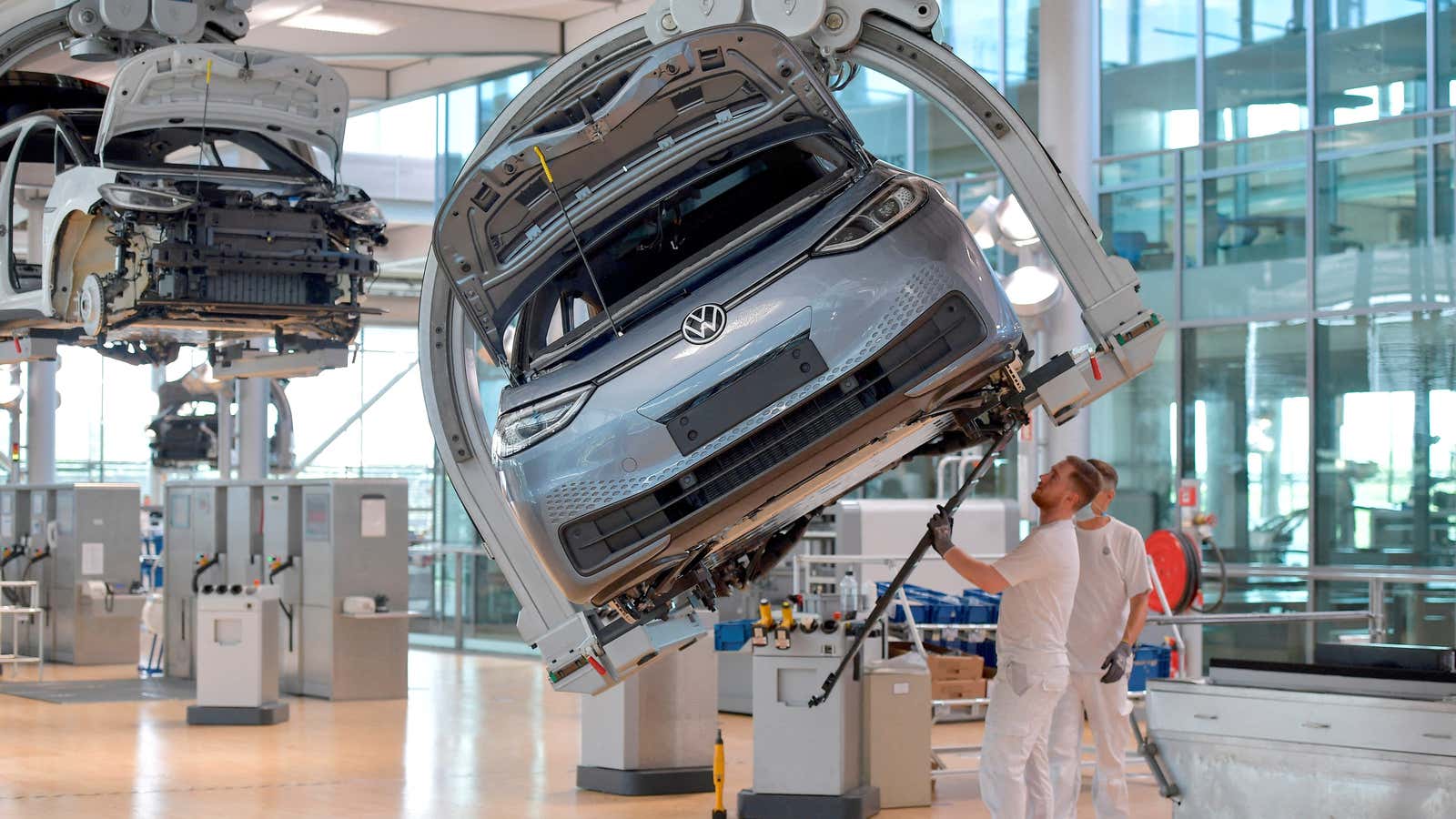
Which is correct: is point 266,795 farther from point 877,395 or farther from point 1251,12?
point 1251,12

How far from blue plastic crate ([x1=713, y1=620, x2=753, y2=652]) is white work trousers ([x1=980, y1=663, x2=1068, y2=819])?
2405 mm

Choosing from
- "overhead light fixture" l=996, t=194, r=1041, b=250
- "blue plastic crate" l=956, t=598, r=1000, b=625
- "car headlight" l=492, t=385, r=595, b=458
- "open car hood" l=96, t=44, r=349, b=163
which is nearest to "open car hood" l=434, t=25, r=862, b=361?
"car headlight" l=492, t=385, r=595, b=458

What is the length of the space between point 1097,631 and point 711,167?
13.1 ft

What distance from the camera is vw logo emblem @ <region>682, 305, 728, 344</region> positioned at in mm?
4828

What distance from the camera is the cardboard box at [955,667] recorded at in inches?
468

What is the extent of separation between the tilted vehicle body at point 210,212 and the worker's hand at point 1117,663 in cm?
484

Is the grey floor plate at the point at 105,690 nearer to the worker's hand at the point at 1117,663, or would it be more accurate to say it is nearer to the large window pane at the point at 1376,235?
the worker's hand at the point at 1117,663

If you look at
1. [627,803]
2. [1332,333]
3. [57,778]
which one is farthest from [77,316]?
[1332,333]

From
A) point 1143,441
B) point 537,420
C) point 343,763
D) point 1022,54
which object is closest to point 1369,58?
point 1143,441

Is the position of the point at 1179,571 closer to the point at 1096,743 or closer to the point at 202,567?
the point at 1096,743

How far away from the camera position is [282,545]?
627 inches

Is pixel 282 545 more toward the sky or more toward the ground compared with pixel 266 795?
more toward the sky

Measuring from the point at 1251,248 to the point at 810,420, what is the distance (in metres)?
A: 11.4

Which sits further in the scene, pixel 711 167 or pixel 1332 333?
pixel 1332 333
